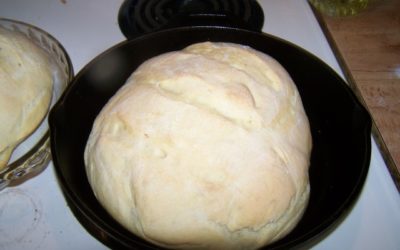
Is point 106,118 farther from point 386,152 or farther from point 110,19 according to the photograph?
point 386,152

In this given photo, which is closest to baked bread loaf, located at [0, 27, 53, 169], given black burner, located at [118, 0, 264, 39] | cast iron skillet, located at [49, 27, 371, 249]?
cast iron skillet, located at [49, 27, 371, 249]

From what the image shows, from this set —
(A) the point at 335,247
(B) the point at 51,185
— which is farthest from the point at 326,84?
(B) the point at 51,185

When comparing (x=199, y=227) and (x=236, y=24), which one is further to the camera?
(x=236, y=24)

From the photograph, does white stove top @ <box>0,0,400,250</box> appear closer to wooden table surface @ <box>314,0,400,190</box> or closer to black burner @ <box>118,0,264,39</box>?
wooden table surface @ <box>314,0,400,190</box>

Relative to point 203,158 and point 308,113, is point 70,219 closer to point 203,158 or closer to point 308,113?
point 203,158

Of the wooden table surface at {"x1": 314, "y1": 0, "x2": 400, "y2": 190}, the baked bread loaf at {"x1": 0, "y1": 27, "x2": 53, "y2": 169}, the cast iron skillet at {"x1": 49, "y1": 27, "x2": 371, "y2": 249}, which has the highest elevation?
the baked bread loaf at {"x1": 0, "y1": 27, "x2": 53, "y2": 169}
